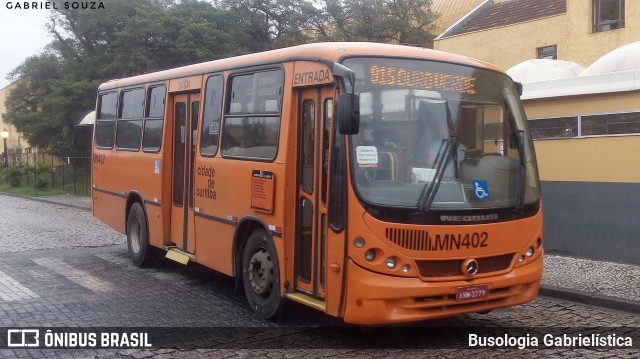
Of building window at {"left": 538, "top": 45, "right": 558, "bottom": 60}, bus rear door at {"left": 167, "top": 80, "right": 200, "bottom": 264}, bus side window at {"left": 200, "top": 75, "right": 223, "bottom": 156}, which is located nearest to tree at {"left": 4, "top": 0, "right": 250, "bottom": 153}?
building window at {"left": 538, "top": 45, "right": 558, "bottom": 60}

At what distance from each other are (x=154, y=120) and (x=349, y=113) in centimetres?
548

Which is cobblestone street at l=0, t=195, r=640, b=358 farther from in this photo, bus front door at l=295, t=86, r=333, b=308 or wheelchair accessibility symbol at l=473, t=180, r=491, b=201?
wheelchair accessibility symbol at l=473, t=180, r=491, b=201

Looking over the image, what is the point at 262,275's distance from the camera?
25.2 ft

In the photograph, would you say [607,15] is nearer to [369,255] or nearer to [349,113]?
[349,113]

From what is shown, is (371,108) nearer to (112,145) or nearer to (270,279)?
(270,279)

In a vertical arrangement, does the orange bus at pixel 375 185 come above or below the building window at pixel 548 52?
below

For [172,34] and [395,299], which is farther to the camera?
[172,34]

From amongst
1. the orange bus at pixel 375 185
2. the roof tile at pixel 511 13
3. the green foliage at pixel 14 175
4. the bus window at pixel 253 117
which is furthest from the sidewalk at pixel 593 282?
the green foliage at pixel 14 175

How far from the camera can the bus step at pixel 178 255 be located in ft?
31.1

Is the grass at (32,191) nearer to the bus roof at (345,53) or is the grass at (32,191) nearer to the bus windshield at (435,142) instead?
the bus roof at (345,53)

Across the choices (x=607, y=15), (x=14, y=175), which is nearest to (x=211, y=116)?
(x=607, y=15)

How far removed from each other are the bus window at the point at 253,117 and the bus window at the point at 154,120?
2239mm

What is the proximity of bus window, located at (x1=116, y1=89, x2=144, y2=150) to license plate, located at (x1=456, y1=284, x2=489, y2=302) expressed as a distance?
6.60 m

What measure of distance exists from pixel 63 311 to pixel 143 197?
316 cm
